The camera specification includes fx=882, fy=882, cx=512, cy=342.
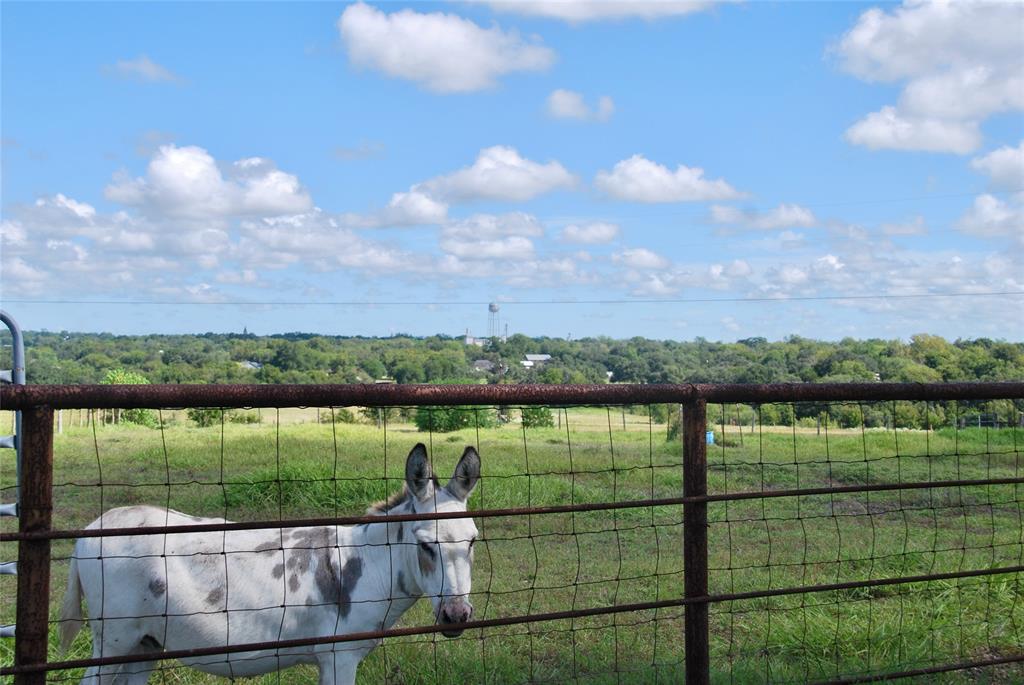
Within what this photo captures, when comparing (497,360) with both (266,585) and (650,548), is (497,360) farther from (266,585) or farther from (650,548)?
(266,585)

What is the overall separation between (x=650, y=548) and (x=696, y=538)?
5.90 m

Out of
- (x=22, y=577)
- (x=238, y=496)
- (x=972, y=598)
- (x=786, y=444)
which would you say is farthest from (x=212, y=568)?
(x=786, y=444)

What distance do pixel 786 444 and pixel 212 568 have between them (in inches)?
682

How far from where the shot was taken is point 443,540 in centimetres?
392

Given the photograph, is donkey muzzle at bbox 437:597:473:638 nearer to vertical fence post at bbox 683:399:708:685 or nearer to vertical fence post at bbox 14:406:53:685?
vertical fence post at bbox 683:399:708:685

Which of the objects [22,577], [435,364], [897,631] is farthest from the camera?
[435,364]

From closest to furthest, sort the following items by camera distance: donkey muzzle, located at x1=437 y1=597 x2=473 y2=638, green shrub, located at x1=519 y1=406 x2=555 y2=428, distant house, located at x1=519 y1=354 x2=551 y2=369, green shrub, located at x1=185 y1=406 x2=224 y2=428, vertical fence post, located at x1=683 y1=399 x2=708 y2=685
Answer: vertical fence post, located at x1=683 y1=399 x2=708 y2=685, donkey muzzle, located at x1=437 y1=597 x2=473 y2=638, green shrub, located at x1=519 y1=406 x2=555 y2=428, green shrub, located at x1=185 y1=406 x2=224 y2=428, distant house, located at x1=519 y1=354 x2=551 y2=369

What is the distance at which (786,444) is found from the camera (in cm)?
1966

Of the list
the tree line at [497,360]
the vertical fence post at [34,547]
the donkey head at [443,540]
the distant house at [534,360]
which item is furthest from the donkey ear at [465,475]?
the distant house at [534,360]

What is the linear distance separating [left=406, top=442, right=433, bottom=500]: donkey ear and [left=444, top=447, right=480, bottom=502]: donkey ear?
15cm

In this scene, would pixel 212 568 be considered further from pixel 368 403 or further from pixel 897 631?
pixel 897 631

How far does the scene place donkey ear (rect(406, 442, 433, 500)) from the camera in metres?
3.78

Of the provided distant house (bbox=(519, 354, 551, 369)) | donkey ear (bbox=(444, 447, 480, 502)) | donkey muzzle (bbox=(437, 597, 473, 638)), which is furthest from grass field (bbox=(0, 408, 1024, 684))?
distant house (bbox=(519, 354, 551, 369))

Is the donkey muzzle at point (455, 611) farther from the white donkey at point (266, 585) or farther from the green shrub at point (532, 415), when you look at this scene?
the green shrub at point (532, 415)
